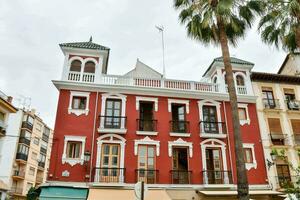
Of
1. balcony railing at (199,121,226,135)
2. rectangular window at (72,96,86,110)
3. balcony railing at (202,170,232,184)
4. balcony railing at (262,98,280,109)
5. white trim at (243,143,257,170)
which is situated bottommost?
balcony railing at (202,170,232,184)

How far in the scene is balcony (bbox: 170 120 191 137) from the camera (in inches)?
731

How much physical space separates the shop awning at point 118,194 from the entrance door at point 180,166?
1.81 metres

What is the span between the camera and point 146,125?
1886 centimetres

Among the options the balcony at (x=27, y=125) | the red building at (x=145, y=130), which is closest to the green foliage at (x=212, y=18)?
the red building at (x=145, y=130)

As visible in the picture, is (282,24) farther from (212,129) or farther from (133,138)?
(133,138)

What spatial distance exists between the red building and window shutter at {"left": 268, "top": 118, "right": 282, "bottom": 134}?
4.33ft

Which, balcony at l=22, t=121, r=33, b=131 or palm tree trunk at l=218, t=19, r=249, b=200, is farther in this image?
balcony at l=22, t=121, r=33, b=131

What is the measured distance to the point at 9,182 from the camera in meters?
38.9

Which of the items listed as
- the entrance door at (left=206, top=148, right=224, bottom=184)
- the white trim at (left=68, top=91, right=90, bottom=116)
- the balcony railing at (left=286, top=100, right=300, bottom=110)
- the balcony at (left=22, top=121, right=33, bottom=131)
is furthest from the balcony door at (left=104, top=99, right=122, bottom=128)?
the balcony at (left=22, top=121, right=33, bottom=131)

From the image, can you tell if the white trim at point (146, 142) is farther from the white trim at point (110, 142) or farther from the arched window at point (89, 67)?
the arched window at point (89, 67)

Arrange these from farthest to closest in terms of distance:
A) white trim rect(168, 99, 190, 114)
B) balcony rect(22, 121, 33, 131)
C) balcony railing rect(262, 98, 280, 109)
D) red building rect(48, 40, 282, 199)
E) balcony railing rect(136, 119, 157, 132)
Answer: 1. balcony rect(22, 121, 33, 131)
2. balcony railing rect(262, 98, 280, 109)
3. white trim rect(168, 99, 190, 114)
4. balcony railing rect(136, 119, 157, 132)
5. red building rect(48, 40, 282, 199)

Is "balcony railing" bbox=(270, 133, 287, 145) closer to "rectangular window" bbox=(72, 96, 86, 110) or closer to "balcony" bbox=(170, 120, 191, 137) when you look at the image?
"balcony" bbox=(170, 120, 191, 137)

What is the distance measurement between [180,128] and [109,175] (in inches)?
230

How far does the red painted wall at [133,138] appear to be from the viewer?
16.6 m
